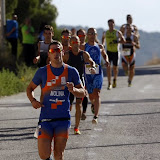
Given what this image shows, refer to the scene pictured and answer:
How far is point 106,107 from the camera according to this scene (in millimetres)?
15953

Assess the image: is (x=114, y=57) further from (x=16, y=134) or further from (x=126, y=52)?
(x=16, y=134)

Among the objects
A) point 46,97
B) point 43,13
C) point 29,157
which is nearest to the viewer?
point 46,97

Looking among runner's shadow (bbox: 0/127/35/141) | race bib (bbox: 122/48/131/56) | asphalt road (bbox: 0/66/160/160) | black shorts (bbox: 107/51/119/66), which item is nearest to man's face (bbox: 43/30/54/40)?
asphalt road (bbox: 0/66/160/160)

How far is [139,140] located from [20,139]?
182 centimetres

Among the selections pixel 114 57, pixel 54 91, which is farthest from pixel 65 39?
pixel 114 57

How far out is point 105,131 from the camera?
12188 mm

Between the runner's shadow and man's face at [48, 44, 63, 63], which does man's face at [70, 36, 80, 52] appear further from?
man's face at [48, 44, 63, 63]

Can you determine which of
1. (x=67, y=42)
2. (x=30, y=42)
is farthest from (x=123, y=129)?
(x=30, y=42)

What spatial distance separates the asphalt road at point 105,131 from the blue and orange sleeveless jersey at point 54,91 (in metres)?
1.54

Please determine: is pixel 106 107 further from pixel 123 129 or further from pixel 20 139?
pixel 20 139

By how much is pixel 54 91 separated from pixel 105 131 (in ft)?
13.4

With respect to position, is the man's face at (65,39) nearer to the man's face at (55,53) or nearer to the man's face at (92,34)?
the man's face at (92,34)

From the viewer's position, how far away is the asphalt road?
32.8ft

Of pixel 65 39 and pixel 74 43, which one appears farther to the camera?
pixel 65 39
